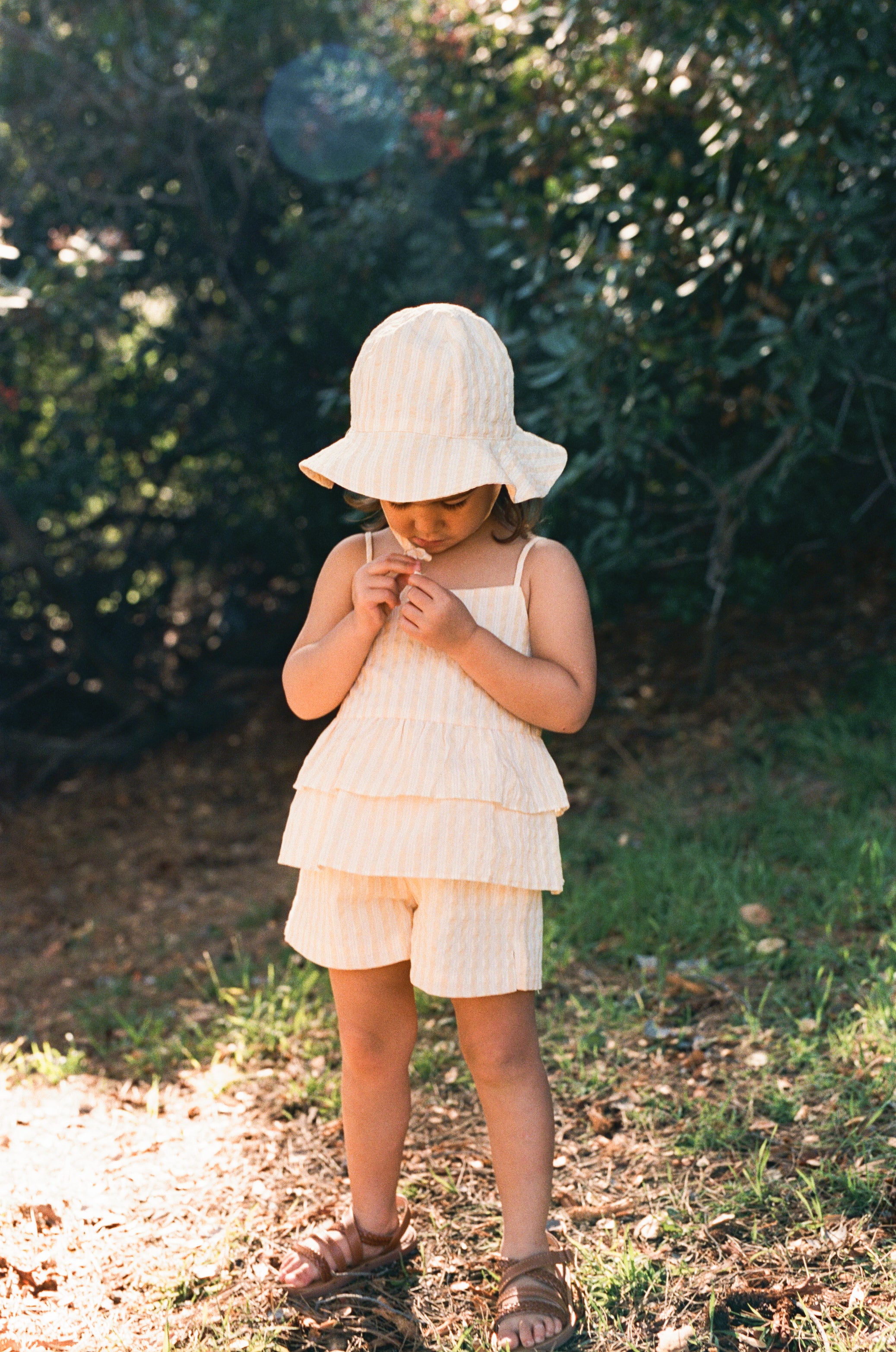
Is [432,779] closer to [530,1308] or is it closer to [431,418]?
[431,418]

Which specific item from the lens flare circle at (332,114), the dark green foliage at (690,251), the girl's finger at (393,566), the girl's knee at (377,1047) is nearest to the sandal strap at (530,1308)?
the girl's knee at (377,1047)

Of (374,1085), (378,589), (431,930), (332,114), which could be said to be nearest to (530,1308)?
(374,1085)

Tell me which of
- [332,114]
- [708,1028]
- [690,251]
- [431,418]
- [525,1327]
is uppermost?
[332,114]

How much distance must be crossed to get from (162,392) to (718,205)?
108 inches

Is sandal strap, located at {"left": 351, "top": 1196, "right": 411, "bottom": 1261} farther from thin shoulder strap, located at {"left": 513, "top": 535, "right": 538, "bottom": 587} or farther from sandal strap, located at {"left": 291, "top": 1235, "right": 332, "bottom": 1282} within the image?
thin shoulder strap, located at {"left": 513, "top": 535, "right": 538, "bottom": 587}

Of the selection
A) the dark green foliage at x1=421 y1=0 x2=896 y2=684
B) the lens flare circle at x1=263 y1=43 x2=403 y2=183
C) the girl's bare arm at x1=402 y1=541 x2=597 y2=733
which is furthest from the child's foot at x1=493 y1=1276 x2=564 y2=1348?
the lens flare circle at x1=263 y1=43 x2=403 y2=183

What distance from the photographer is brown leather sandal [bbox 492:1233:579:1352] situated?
1.85 metres

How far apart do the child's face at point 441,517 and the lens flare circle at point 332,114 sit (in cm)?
368

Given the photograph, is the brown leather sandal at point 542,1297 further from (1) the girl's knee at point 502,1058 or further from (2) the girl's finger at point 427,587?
(2) the girl's finger at point 427,587

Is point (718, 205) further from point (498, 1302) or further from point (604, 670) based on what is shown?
point (498, 1302)

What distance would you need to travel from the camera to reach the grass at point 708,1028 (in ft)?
6.70

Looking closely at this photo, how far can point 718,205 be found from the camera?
3578mm

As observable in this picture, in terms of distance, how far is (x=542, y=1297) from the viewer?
186 cm

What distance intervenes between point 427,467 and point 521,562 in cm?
24
